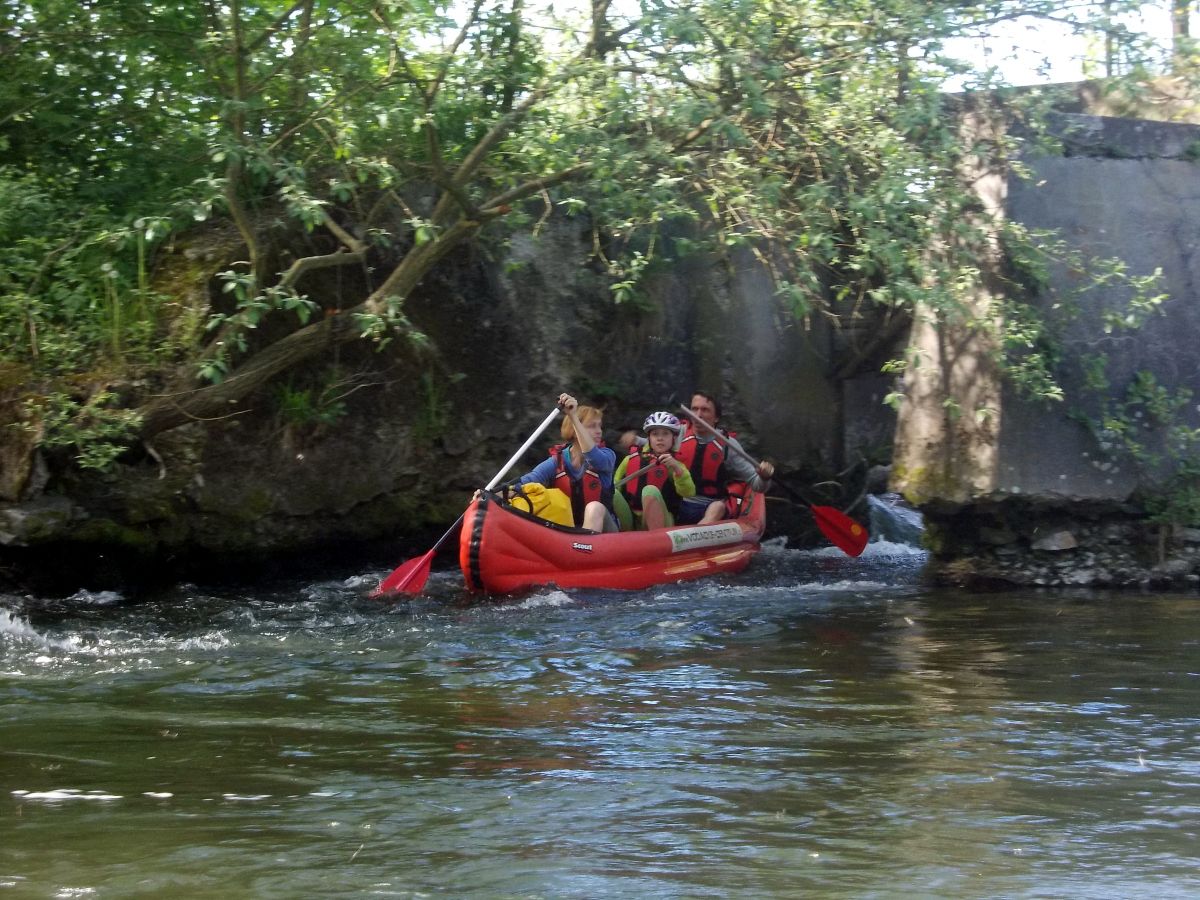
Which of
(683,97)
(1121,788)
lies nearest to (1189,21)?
(683,97)

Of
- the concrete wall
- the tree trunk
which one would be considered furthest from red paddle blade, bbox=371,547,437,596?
the concrete wall

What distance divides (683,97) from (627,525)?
12.5 ft

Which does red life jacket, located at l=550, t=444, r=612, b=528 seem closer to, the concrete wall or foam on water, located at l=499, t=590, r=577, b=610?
foam on water, located at l=499, t=590, r=577, b=610

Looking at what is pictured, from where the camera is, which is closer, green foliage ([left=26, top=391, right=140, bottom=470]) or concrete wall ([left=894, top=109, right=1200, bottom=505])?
green foliage ([left=26, top=391, right=140, bottom=470])

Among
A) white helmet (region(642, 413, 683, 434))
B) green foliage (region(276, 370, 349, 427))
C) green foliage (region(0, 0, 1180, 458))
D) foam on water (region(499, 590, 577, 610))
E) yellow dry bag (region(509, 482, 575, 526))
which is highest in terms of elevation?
green foliage (region(0, 0, 1180, 458))

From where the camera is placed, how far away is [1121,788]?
4320 millimetres

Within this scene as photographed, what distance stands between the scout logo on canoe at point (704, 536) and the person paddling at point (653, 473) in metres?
0.39

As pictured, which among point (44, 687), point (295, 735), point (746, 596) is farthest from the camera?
point (746, 596)

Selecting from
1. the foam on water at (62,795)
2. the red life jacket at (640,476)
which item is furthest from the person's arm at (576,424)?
the foam on water at (62,795)

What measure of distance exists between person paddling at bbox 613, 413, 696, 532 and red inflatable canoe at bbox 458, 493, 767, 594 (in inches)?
17.6

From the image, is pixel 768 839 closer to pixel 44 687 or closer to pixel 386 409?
pixel 44 687

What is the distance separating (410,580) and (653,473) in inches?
88.3

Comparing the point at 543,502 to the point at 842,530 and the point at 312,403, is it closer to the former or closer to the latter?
the point at 312,403

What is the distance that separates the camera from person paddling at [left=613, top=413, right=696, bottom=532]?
33.8ft
